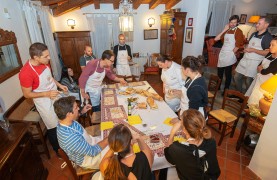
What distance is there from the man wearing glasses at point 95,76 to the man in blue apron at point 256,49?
3178 millimetres

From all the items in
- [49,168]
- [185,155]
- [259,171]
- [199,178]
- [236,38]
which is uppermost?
[236,38]

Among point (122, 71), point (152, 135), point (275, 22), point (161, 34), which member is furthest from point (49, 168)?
point (275, 22)

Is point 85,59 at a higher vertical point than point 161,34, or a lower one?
lower

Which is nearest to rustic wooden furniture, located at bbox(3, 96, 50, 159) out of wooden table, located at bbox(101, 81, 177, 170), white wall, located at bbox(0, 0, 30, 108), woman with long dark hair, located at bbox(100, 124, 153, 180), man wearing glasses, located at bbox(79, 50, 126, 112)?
white wall, located at bbox(0, 0, 30, 108)

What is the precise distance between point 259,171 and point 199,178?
1.52 m

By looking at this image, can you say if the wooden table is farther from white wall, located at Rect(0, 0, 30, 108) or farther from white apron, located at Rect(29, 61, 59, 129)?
white wall, located at Rect(0, 0, 30, 108)

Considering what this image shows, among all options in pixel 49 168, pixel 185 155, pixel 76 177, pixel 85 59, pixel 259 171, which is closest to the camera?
pixel 185 155

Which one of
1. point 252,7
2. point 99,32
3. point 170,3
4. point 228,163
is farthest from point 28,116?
point 252,7

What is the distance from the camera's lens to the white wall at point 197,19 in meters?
5.33

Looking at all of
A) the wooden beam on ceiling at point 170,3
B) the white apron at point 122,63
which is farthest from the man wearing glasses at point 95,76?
the wooden beam on ceiling at point 170,3

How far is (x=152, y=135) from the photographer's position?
199 cm

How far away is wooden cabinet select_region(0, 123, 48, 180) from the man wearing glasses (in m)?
1.18

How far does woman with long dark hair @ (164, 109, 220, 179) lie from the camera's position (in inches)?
55.5

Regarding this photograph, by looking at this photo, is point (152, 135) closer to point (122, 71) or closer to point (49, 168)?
point (49, 168)
